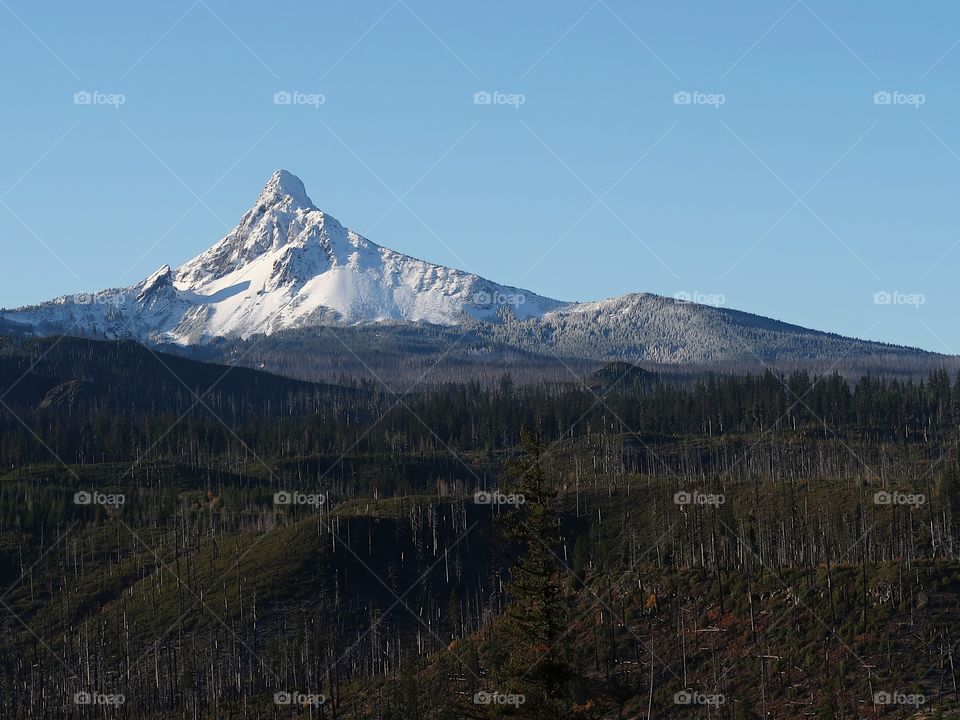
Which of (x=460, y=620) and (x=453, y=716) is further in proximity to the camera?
(x=460, y=620)

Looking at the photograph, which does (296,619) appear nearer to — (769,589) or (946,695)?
(769,589)

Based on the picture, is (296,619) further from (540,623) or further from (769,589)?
(540,623)

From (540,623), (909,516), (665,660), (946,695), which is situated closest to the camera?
(540,623)

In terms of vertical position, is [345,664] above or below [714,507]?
below

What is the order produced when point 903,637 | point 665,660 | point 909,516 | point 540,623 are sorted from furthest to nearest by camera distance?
point 909,516 < point 665,660 < point 903,637 < point 540,623

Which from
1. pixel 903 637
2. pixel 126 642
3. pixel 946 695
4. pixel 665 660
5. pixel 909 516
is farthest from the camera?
pixel 126 642

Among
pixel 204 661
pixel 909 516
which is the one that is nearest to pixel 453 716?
pixel 204 661

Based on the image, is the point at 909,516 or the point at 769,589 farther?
the point at 909,516

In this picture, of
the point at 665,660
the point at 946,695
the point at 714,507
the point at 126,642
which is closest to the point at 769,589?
the point at 665,660

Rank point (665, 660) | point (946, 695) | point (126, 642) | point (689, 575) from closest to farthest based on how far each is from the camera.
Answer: point (946, 695) < point (665, 660) < point (689, 575) < point (126, 642)

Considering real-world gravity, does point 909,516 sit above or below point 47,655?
above
